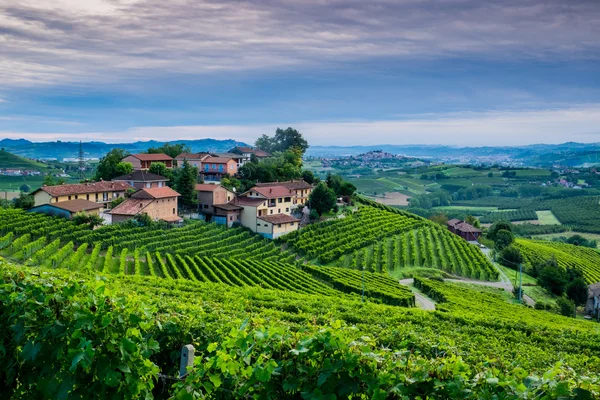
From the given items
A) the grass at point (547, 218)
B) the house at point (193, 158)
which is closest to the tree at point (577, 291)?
the house at point (193, 158)

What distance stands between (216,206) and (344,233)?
44.9 feet

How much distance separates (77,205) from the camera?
4384cm

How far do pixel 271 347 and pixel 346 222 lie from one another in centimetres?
5100

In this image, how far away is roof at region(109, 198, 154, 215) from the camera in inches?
1720

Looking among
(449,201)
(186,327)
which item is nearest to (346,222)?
(186,327)

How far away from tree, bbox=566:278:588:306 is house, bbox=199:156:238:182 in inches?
1632

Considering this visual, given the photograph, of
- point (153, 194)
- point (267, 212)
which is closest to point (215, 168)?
point (267, 212)

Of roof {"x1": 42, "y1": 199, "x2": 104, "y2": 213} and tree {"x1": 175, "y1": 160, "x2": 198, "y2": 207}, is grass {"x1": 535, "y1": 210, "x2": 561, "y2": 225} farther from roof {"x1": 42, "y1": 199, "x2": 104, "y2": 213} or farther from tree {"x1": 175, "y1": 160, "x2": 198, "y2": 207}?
roof {"x1": 42, "y1": 199, "x2": 104, "y2": 213}

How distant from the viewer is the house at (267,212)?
49625mm

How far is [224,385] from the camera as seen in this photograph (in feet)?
17.4

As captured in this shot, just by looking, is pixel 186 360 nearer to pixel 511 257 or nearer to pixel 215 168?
pixel 511 257

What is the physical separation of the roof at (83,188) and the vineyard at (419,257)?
2507 centimetres

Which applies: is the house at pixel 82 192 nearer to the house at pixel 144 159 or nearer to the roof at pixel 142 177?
the roof at pixel 142 177

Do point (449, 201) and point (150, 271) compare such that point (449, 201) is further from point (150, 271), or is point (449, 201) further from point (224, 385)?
point (224, 385)
